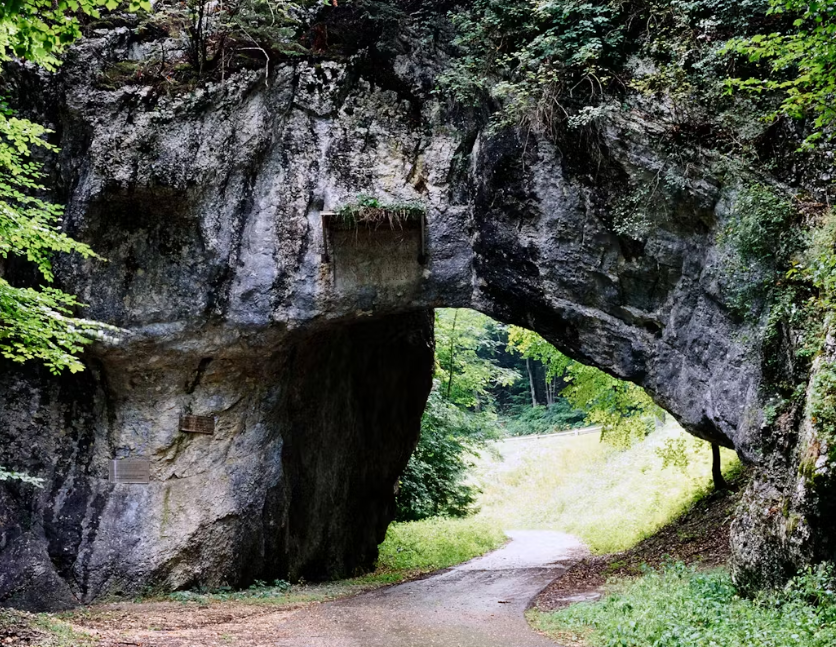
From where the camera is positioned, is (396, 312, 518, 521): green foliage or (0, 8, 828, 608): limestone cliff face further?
(396, 312, 518, 521): green foliage

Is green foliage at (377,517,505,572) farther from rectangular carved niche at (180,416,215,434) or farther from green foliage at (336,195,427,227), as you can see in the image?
green foliage at (336,195,427,227)

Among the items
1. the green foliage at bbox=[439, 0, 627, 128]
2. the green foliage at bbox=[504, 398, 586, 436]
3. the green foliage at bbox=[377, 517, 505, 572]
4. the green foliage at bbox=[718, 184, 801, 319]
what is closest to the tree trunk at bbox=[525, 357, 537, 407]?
the green foliage at bbox=[504, 398, 586, 436]

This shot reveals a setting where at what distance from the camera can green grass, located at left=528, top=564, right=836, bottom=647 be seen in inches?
208

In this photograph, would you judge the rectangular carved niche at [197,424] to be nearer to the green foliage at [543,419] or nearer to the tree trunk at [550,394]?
the green foliage at [543,419]

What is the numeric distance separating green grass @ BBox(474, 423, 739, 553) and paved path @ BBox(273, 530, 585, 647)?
396 centimetres

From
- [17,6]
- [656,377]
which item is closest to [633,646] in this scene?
[656,377]

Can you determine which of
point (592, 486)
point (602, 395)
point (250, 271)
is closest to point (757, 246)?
point (250, 271)

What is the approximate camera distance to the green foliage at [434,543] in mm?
15523

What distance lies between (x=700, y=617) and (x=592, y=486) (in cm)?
1876

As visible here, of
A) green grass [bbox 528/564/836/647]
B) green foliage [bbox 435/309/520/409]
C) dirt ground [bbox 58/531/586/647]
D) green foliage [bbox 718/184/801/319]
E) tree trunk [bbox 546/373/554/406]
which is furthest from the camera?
tree trunk [bbox 546/373/554/406]

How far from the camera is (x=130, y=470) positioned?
10.5 metres

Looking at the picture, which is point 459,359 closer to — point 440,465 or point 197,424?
point 440,465

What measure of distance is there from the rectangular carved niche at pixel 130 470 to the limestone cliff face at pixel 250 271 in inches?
4.7

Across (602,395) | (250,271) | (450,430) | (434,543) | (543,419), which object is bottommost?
(434,543)
